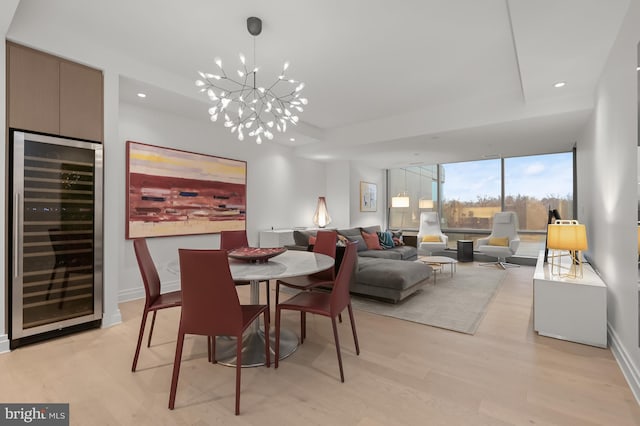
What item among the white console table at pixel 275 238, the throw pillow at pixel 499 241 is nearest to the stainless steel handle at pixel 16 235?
the white console table at pixel 275 238

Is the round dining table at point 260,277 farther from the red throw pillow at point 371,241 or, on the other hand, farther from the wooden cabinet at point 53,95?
the red throw pillow at point 371,241

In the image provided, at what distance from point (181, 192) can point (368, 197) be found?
464cm

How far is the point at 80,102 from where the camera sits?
8.93 ft

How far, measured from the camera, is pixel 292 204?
6.05 m

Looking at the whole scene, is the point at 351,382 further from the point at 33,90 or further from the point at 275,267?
the point at 33,90

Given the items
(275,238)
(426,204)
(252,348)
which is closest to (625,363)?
(252,348)

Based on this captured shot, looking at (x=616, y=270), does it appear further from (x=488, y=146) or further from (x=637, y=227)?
(x=488, y=146)

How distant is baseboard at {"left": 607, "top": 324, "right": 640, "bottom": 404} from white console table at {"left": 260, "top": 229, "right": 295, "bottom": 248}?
13.3 ft

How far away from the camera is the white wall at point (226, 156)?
12.2 feet

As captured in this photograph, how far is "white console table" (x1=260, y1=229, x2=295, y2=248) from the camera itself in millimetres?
5156

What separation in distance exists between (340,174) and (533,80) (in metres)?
4.13

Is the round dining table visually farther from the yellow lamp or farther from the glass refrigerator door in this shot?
the yellow lamp

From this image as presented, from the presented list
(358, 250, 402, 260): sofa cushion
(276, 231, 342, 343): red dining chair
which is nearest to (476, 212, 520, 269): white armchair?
(358, 250, 402, 260): sofa cushion

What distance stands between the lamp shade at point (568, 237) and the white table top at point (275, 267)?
2.13 m
